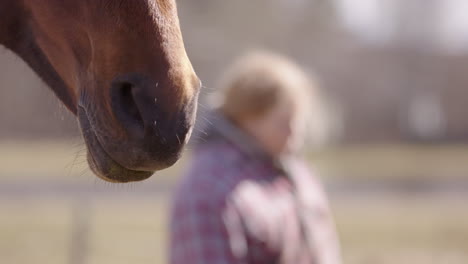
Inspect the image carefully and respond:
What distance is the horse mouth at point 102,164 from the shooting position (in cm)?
191

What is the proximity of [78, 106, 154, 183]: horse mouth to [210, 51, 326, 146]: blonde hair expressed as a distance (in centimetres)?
160

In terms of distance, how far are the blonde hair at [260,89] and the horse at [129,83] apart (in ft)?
5.02

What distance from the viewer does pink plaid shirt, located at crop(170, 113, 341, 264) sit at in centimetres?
321

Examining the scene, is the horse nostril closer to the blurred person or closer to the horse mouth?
the horse mouth

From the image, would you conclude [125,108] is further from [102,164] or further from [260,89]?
[260,89]

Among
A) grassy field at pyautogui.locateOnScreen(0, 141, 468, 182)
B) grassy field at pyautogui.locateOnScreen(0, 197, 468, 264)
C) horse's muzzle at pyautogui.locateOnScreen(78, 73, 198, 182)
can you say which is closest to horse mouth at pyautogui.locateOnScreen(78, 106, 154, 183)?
horse's muzzle at pyautogui.locateOnScreen(78, 73, 198, 182)

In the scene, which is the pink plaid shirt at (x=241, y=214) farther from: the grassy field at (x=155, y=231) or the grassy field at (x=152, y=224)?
the grassy field at (x=155, y=231)

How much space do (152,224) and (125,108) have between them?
10.0m

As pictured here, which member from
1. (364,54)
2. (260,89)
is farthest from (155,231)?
(364,54)

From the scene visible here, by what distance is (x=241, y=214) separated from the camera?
327 cm

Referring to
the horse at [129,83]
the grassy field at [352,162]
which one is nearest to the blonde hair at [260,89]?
the horse at [129,83]

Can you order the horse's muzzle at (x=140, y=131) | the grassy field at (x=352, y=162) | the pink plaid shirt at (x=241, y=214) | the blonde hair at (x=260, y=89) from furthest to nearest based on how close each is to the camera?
the grassy field at (x=352, y=162)
the blonde hair at (x=260, y=89)
the pink plaid shirt at (x=241, y=214)
the horse's muzzle at (x=140, y=131)

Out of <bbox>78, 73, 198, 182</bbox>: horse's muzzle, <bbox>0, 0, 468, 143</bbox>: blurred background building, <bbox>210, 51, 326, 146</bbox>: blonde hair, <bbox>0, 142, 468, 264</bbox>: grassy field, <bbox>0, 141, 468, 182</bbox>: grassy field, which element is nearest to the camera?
<bbox>78, 73, 198, 182</bbox>: horse's muzzle

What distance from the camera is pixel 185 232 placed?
10.6ft
